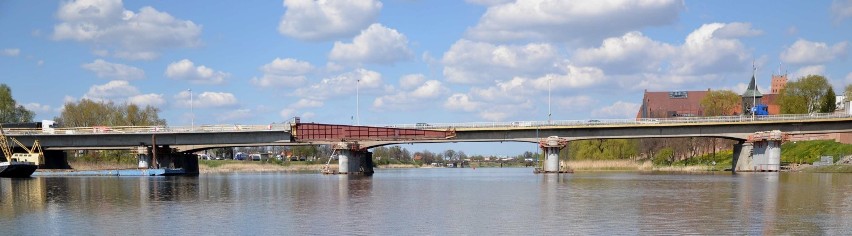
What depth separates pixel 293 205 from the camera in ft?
172

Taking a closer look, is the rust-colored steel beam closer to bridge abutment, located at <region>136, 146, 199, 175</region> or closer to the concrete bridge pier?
the concrete bridge pier

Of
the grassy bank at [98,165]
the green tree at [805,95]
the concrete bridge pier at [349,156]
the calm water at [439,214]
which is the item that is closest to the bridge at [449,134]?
the concrete bridge pier at [349,156]

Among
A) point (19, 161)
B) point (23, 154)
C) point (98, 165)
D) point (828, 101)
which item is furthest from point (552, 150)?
point (98, 165)

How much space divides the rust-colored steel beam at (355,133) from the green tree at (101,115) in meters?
62.7

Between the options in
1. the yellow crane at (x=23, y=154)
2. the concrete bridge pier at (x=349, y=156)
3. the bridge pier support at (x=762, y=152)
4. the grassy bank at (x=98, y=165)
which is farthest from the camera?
the grassy bank at (x=98, y=165)

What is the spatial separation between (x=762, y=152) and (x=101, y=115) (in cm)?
13149

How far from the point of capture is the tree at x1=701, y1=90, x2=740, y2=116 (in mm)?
178012

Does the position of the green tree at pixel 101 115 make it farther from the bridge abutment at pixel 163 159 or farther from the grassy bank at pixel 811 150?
the grassy bank at pixel 811 150

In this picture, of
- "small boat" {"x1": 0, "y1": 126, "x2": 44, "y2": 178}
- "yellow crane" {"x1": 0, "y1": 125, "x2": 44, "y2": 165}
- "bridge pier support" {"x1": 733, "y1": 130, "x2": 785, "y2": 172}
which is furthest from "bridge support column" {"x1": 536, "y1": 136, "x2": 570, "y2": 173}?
"yellow crane" {"x1": 0, "y1": 125, "x2": 44, "y2": 165}

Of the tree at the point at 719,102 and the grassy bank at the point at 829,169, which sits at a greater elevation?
the tree at the point at 719,102

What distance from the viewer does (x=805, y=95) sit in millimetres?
166375

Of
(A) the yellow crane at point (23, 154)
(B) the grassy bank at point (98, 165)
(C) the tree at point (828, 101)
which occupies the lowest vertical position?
(B) the grassy bank at point (98, 165)

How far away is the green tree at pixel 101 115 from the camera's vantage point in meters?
178

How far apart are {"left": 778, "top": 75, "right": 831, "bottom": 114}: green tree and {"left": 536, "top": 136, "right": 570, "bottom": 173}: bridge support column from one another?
210 feet
